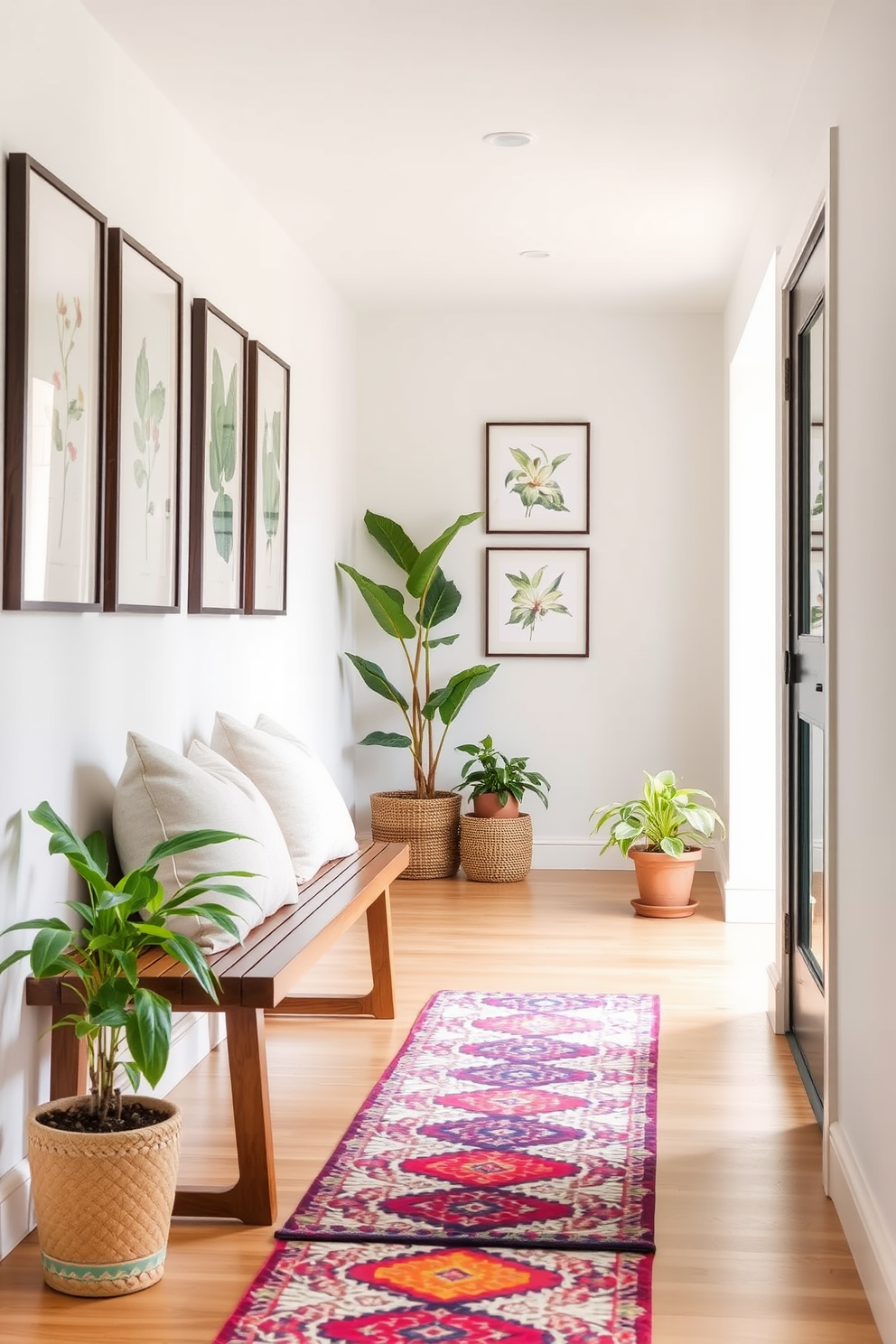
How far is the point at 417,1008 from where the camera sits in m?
4.07

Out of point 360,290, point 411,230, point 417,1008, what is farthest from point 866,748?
point 360,290

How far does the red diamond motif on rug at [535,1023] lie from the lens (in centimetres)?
381

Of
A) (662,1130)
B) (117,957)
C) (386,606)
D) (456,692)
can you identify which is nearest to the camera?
(117,957)

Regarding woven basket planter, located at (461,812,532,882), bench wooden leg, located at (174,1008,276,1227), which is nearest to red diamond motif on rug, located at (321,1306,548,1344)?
bench wooden leg, located at (174,1008,276,1227)

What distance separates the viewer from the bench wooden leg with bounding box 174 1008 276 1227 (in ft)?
8.43

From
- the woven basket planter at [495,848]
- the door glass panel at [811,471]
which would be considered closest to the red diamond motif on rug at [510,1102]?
the door glass panel at [811,471]

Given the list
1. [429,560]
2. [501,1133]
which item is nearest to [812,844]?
[501,1133]

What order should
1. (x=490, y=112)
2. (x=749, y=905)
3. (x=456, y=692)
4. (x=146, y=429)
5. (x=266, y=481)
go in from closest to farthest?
(x=146, y=429) → (x=490, y=112) → (x=266, y=481) → (x=749, y=905) → (x=456, y=692)

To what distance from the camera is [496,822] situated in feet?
19.9

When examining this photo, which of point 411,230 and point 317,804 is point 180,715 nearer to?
point 317,804

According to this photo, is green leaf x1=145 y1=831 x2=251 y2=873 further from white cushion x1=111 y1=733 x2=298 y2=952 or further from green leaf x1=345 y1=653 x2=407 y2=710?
green leaf x1=345 y1=653 x2=407 y2=710

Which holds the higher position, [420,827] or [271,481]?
[271,481]

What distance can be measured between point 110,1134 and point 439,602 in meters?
4.17

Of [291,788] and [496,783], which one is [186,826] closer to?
[291,788]
